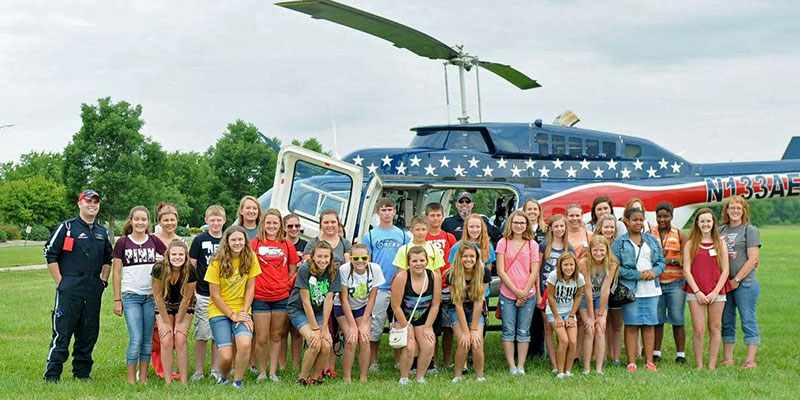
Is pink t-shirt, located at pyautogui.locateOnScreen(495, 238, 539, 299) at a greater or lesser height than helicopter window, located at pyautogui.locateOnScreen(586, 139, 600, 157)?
lesser

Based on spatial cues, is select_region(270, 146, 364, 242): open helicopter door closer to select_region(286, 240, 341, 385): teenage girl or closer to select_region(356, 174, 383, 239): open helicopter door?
select_region(356, 174, 383, 239): open helicopter door

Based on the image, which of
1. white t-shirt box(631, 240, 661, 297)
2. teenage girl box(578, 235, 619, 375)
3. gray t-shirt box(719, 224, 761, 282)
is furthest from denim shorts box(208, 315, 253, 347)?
gray t-shirt box(719, 224, 761, 282)

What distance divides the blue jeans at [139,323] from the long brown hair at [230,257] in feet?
2.63

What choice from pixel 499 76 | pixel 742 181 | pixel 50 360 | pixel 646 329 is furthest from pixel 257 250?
pixel 742 181

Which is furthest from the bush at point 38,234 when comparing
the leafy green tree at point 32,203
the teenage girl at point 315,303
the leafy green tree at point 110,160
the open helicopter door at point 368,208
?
the teenage girl at point 315,303

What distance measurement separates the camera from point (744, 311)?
7555mm

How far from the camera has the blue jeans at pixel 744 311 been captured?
7484 millimetres

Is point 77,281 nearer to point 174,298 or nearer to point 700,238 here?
point 174,298

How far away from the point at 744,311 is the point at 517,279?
7.73ft

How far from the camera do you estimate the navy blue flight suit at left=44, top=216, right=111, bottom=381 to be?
6.86m

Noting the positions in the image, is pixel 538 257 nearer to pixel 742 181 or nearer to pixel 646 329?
pixel 646 329

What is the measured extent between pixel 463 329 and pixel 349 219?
211 centimetres

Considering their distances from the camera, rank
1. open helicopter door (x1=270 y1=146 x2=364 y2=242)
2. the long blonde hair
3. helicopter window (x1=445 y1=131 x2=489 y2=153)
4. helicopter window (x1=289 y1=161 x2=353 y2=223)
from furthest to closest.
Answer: helicopter window (x1=445 y1=131 x2=489 y2=153) → helicopter window (x1=289 y1=161 x2=353 y2=223) → open helicopter door (x1=270 y1=146 x2=364 y2=242) → the long blonde hair

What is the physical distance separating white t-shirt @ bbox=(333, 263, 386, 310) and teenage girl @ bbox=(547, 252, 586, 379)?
1.63 metres
